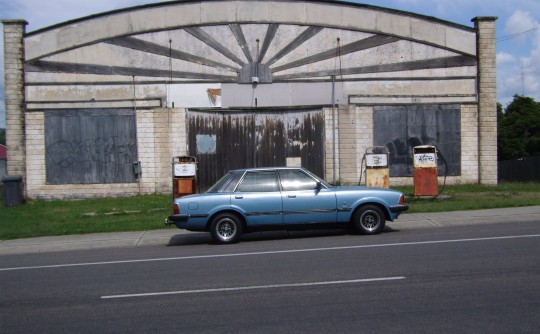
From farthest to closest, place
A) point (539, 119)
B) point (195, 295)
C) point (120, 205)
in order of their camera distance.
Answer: point (539, 119), point (120, 205), point (195, 295)

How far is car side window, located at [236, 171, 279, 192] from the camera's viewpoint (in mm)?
12508

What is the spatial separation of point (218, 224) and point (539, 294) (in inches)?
269

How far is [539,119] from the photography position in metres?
48.0

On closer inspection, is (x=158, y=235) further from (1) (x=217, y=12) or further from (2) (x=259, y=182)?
(1) (x=217, y=12)

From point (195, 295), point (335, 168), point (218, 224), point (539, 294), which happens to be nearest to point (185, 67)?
point (335, 168)

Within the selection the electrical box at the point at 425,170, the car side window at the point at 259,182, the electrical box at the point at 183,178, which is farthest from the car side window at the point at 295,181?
the electrical box at the point at 425,170

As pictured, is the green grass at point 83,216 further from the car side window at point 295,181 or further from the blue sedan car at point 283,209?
the car side window at point 295,181

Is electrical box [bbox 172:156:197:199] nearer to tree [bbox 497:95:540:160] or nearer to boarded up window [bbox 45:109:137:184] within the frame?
boarded up window [bbox 45:109:137:184]

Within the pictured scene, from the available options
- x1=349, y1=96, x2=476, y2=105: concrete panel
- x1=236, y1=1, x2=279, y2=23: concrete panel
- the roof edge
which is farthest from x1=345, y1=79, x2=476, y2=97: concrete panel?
x1=236, y1=1, x2=279, y2=23: concrete panel

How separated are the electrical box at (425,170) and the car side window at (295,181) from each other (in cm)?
567

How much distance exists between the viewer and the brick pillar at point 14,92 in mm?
20644

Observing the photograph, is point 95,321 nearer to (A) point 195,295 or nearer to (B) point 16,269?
(A) point 195,295

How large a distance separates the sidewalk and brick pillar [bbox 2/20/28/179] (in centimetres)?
728

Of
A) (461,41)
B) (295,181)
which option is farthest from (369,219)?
(461,41)
